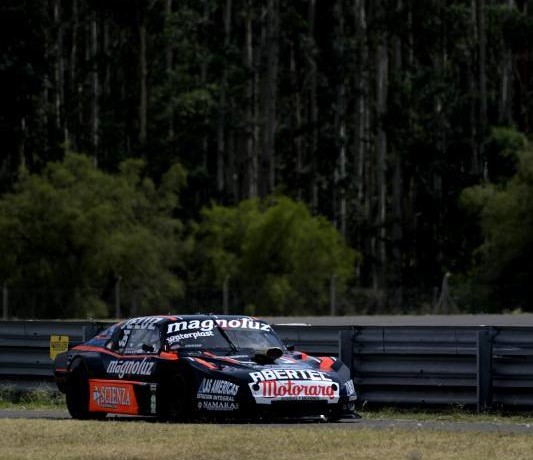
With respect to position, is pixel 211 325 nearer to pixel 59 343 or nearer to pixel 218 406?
pixel 218 406

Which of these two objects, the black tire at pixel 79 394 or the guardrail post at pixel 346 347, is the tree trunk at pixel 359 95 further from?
the black tire at pixel 79 394

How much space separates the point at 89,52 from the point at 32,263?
24135 mm

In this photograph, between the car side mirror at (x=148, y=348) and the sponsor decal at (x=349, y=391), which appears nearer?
the sponsor decal at (x=349, y=391)

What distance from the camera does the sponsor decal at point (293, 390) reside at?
1669 cm

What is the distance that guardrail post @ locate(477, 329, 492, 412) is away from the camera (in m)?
18.7

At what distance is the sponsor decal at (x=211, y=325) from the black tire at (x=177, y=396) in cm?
66

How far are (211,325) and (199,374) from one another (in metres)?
1.07

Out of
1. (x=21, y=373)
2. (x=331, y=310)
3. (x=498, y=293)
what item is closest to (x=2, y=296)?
(x=331, y=310)

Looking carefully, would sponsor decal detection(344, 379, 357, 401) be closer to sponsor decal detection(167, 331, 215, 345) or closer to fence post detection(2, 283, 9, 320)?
sponsor decal detection(167, 331, 215, 345)

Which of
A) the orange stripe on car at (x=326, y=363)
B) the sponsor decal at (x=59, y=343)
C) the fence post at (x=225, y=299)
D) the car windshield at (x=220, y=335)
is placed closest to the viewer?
the orange stripe on car at (x=326, y=363)

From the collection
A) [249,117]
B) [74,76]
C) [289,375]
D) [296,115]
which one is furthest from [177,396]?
[296,115]

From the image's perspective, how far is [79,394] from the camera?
61.5 feet

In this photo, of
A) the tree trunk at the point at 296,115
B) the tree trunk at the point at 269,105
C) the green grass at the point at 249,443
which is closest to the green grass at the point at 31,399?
the green grass at the point at 249,443

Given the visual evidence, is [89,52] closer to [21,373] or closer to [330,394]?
[21,373]
